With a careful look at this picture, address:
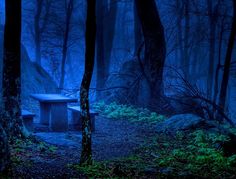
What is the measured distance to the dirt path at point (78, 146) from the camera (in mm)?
7832

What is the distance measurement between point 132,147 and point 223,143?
2.85 metres

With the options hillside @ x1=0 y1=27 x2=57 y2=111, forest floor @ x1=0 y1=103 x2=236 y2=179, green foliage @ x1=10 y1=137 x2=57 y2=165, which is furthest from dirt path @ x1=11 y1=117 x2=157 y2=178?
hillside @ x1=0 y1=27 x2=57 y2=111

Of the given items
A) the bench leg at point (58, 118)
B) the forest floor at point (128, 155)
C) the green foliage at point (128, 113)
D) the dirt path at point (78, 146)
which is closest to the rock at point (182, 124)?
the forest floor at point (128, 155)

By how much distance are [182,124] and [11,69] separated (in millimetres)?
6747

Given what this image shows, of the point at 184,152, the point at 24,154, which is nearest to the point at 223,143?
the point at 184,152

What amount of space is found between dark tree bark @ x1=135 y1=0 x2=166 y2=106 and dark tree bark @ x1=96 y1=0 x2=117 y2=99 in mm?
6125

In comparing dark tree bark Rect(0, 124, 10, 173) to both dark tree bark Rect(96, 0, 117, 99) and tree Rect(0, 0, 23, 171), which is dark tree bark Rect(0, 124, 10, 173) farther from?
dark tree bark Rect(96, 0, 117, 99)

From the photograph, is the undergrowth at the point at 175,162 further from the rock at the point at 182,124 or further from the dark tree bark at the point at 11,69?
the dark tree bark at the point at 11,69

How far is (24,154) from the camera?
9.40 m

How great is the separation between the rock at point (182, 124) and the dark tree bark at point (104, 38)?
34.6 feet

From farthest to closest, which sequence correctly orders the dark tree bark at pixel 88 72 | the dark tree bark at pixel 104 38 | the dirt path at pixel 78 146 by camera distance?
the dark tree bark at pixel 104 38 → the dark tree bark at pixel 88 72 → the dirt path at pixel 78 146

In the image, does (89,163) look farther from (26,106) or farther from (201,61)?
(201,61)

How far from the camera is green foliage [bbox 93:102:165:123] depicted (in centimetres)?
1681

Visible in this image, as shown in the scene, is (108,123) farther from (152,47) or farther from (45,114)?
(152,47)
